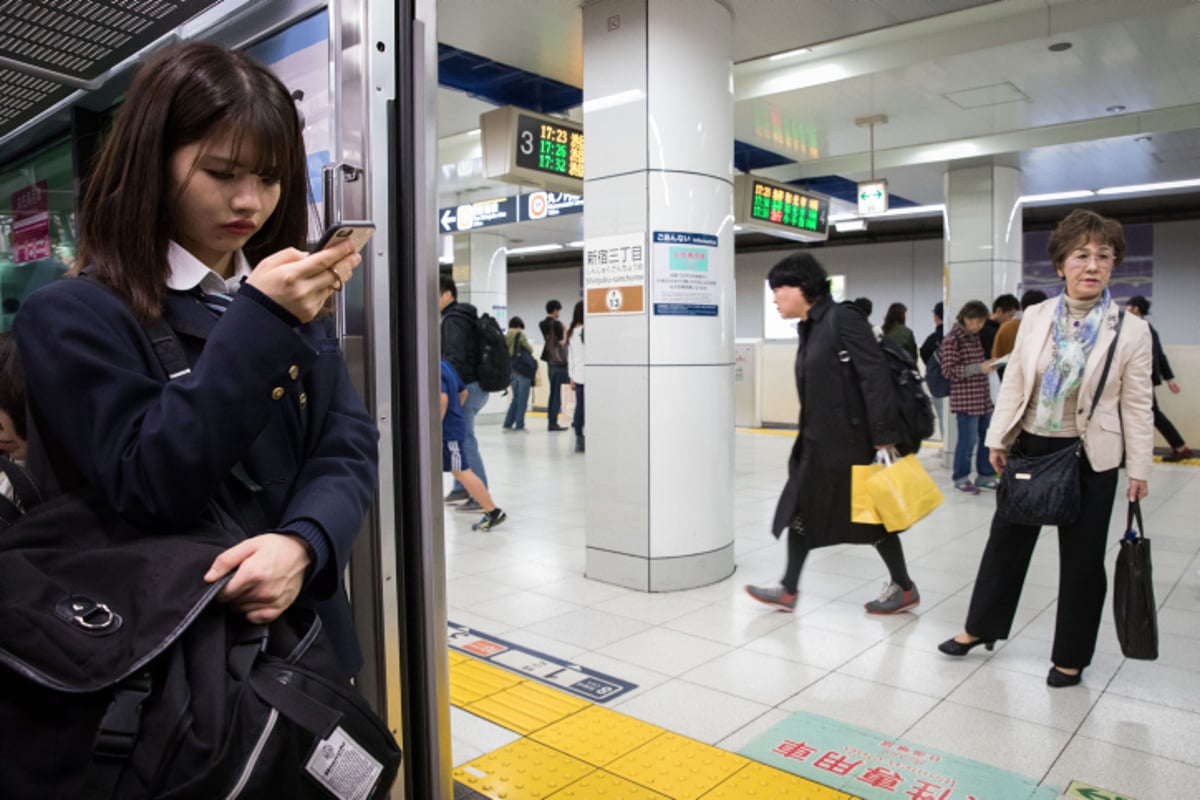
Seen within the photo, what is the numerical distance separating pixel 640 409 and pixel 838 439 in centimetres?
107

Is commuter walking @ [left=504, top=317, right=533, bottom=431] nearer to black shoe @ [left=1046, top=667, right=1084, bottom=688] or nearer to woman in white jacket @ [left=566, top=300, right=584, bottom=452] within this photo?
woman in white jacket @ [left=566, top=300, right=584, bottom=452]

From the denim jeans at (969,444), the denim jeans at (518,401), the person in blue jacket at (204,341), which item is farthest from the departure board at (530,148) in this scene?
the denim jeans at (518,401)

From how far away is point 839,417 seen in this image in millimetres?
3865

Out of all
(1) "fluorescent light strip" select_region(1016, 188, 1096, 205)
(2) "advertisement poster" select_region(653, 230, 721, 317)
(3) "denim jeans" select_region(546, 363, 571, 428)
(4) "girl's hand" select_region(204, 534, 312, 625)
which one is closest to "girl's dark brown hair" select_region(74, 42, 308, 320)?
(4) "girl's hand" select_region(204, 534, 312, 625)

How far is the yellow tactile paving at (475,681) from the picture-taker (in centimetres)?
313

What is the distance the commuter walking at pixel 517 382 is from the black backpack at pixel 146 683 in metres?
10.9

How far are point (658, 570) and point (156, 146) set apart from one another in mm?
3715

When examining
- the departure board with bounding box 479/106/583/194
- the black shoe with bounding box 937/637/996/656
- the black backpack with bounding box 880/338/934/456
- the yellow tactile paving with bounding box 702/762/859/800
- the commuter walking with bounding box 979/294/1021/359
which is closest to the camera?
the yellow tactile paving with bounding box 702/762/859/800

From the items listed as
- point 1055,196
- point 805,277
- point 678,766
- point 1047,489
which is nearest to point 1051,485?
point 1047,489

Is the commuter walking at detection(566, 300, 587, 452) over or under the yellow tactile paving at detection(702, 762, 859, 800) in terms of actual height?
over

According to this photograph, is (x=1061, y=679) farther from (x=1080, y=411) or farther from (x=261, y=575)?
(x=261, y=575)

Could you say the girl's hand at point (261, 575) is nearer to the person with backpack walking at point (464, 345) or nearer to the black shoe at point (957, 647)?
the black shoe at point (957, 647)

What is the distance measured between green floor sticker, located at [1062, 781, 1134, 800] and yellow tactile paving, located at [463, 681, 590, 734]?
4.97 feet

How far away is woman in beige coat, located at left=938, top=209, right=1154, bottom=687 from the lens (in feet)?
9.97
